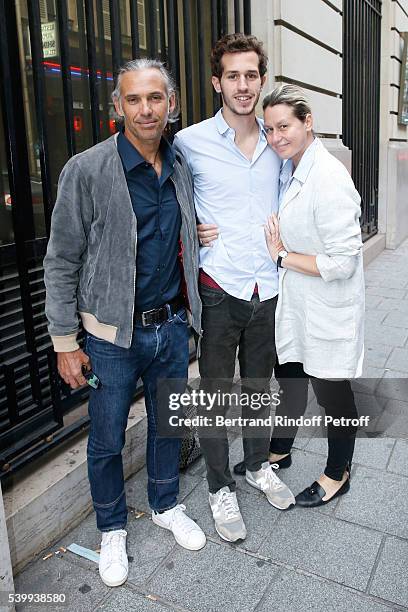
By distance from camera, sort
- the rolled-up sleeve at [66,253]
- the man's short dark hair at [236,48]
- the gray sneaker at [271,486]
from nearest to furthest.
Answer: the rolled-up sleeve at [66,253]
the man's short dark hair at [236,48]
the gray sneaker at [271,486]

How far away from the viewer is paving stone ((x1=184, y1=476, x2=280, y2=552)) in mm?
2730

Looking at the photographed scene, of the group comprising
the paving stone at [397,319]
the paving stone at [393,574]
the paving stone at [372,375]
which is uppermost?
the paving stone at [397,319]

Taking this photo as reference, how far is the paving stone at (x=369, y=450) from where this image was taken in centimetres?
335

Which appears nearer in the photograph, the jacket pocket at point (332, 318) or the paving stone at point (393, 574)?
the paving stone at point (393, 574)

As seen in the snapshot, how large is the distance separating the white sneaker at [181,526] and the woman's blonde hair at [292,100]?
2.00 meters

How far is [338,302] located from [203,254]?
678 mm

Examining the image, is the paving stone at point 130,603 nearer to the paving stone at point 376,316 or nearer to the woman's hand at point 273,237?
the woman's hand at point 273,237

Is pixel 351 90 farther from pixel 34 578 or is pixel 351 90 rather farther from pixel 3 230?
pixel 34 578

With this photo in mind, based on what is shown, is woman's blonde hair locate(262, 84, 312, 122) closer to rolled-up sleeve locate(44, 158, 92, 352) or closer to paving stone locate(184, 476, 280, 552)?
rolled-up sleeve locate(44, 158, 92, 352)

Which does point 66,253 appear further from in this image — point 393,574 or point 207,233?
point 393,574

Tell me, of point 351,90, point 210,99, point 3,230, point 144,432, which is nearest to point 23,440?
point 144,432

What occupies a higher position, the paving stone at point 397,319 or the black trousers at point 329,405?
the black trousers at point 329,405

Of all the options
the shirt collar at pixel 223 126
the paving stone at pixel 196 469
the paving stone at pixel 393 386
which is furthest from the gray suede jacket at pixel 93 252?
the paving stone at pixel 393 386

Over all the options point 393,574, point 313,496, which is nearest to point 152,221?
point 313,496
